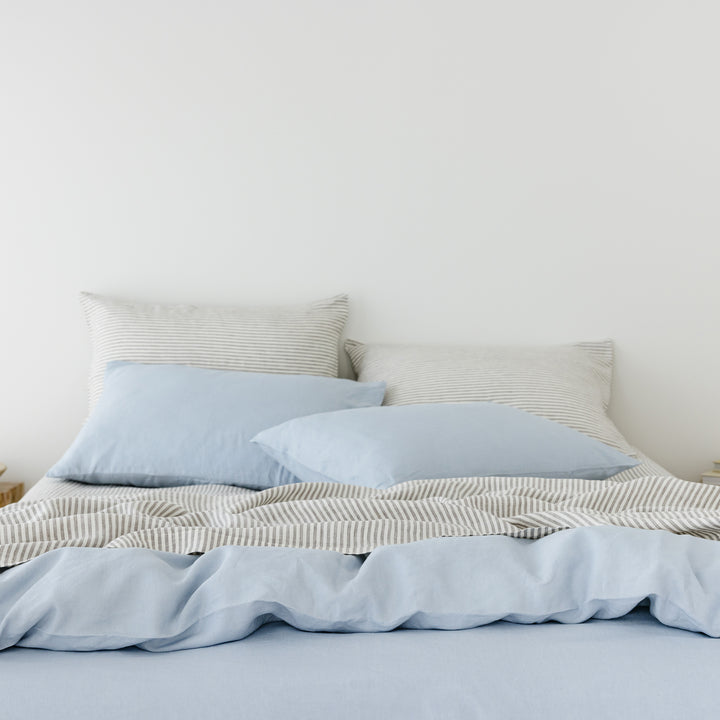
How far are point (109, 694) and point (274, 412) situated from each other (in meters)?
1.28

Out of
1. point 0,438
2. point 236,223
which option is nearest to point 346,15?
point 236,223

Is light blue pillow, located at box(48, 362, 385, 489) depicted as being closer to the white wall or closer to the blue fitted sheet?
the white wall

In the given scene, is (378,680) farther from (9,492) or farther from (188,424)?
(9,492)

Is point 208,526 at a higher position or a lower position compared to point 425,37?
lower

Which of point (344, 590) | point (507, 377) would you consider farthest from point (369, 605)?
point (507, 377)

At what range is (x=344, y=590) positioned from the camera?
1.23m

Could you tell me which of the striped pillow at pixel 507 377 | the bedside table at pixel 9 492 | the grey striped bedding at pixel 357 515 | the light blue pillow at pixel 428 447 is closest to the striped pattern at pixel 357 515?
the grey striped bedding at pixel 357 515

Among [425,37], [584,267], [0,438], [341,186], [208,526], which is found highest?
[425,37]

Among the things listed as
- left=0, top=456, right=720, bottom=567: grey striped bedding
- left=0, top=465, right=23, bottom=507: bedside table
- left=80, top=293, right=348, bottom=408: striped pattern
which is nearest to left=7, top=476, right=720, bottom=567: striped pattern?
left=0, top=456, right=720, bottom=567: grey striped bedding

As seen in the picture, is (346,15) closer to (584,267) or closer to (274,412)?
(584,267)

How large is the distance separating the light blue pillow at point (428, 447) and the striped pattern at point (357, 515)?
0.51ft

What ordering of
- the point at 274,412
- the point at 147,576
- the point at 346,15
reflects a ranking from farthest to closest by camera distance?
the point at 346,15 → the point at 274,412 → the point at 147,576

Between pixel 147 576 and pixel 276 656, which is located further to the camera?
pixel 147 576

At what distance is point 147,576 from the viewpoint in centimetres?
122
